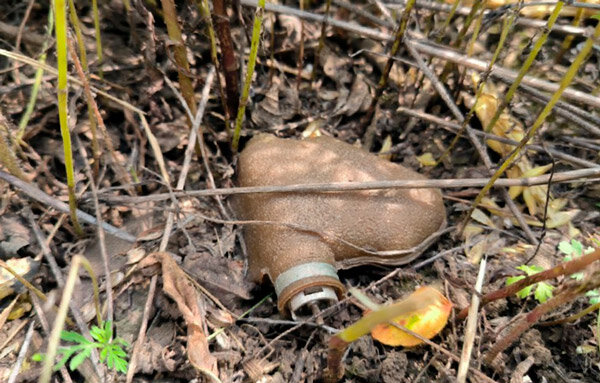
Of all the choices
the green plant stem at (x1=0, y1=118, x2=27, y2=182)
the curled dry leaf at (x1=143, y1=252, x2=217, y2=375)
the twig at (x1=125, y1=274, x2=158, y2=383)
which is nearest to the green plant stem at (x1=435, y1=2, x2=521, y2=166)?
the curled dry leaf at (x1=143, y1=252, x2=217, y2=375)

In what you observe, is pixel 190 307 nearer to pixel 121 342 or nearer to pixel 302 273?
pixel 121 342

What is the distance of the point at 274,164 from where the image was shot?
1839 mm

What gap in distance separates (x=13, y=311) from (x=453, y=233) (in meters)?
1.75

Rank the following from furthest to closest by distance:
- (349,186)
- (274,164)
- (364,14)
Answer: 1. (364,14)
2. (274,164)
3. (349,186)

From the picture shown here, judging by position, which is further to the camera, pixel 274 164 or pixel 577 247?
Answer: pixel 274 164

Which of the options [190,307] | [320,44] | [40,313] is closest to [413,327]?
[190,307]

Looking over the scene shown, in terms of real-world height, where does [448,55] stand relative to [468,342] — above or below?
above

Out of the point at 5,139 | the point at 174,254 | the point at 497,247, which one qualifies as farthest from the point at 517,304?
the point at 5,139

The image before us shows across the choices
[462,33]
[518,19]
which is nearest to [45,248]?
[462,33]

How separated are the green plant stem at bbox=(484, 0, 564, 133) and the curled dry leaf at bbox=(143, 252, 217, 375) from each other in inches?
56.3

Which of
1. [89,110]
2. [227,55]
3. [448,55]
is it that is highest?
[448,55]

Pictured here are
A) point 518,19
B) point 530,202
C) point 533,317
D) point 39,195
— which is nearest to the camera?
point 533,317

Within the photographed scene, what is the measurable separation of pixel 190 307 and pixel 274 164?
676 millimetres

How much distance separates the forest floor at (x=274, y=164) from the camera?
1497 mm
